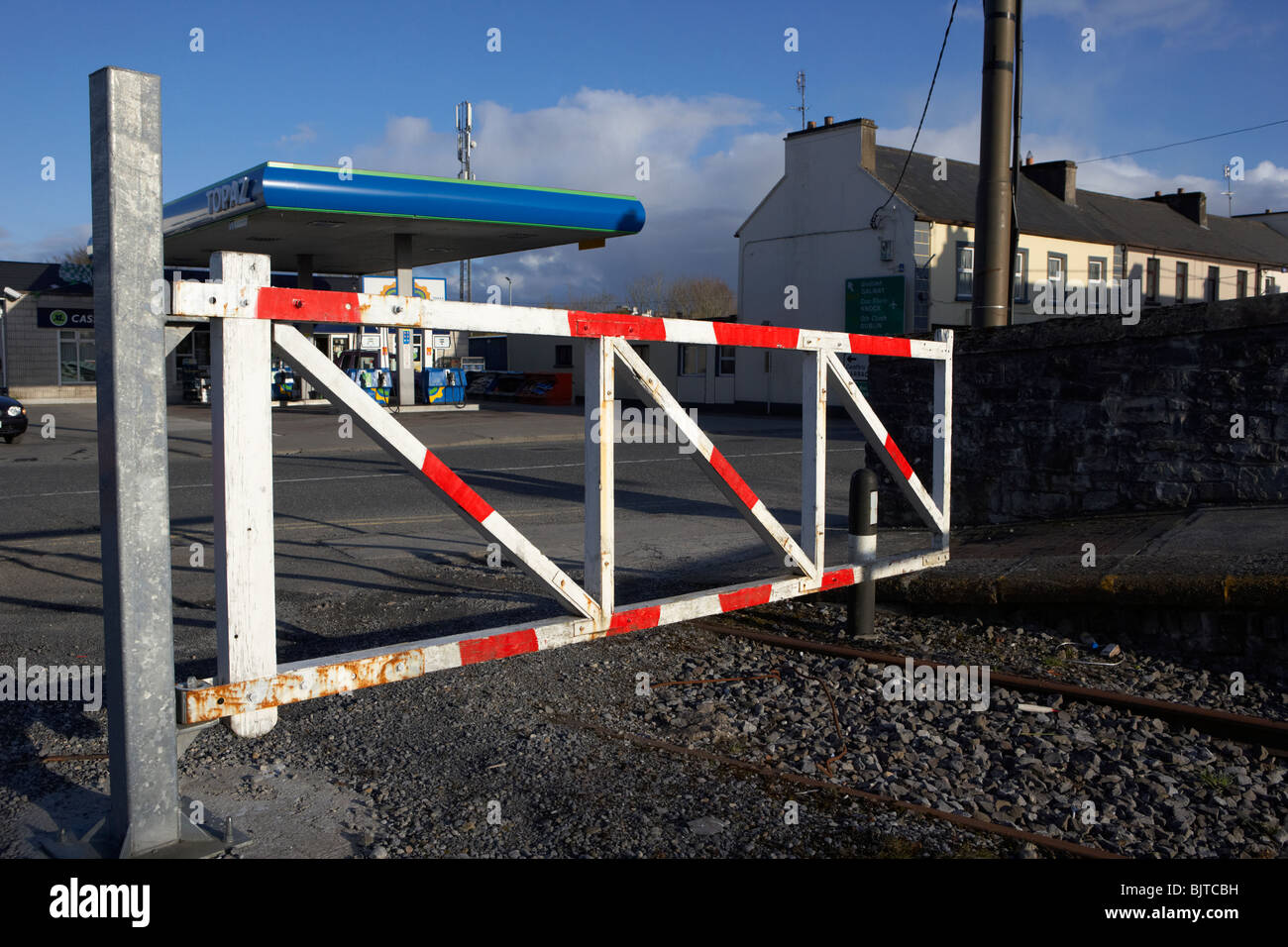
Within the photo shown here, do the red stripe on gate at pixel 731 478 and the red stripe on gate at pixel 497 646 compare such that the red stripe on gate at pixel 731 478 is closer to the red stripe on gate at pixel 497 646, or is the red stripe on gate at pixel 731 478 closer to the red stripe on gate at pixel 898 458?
the red stripe on gate at pixel 497 646

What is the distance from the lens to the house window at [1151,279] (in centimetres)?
3609

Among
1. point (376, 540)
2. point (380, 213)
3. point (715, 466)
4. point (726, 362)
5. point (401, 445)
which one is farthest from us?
point (726, 362)

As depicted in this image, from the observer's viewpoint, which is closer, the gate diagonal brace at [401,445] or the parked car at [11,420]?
the gate diagonal brace at [401,445]

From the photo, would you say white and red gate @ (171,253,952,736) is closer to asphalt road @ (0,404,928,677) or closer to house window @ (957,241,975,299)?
asphalt road @ (0,404,928,677)

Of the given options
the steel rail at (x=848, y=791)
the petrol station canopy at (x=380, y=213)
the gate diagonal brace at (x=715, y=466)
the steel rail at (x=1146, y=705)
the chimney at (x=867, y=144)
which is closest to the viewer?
the steel rail at (x=848, y=791)

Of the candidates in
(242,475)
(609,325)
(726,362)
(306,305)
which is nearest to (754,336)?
(609,325)

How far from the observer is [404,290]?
26.0 meters

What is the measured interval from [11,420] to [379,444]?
1876cm

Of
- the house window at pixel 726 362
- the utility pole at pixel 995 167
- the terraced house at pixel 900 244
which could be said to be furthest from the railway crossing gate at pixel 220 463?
the house window at pixel 726 362

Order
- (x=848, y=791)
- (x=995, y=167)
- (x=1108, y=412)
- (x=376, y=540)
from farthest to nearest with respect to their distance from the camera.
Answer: (x=995, y=167) → (x=376, y=540) → (x=1108, y=412) → (x=848, y=791)

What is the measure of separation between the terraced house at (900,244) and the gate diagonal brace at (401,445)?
958 inches

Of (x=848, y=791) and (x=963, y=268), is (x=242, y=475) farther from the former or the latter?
(x=963, y=268)
